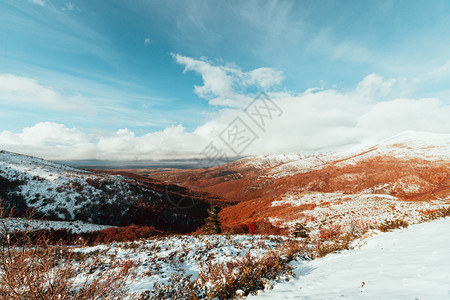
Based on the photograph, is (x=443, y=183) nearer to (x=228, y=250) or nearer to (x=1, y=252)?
(x=228, y=250)

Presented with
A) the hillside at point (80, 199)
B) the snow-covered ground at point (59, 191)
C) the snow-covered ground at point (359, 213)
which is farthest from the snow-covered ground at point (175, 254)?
the snow-covered ground at point (59, 191)

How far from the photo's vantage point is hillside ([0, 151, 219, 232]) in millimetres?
27078

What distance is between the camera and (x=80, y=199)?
29891 mm

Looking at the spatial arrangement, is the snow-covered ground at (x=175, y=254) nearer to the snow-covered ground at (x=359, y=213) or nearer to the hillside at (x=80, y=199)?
the snow-covered ground at (x=359, y=213)

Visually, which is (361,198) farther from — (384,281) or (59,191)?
(59,191)

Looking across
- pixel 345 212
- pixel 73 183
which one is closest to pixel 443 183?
pixel 345 212

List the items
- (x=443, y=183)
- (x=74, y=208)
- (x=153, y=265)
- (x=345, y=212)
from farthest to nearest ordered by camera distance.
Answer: (x=443, y=183), (x=74, y=208), (x=345, y=212), (x=153, y=265)

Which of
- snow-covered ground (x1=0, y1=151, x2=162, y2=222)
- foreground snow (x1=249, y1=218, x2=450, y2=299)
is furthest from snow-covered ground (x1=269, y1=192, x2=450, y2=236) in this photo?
snow-covered ground (x1=0, y1=151, x2=162, y2=222)

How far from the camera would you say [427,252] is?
5105 millimetres

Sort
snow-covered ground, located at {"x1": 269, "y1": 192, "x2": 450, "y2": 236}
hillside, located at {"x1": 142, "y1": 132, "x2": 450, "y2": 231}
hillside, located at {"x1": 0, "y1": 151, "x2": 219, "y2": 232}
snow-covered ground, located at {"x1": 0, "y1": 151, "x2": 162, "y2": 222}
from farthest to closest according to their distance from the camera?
snow-covered ground, located at {"x1": 0, "y1": 151, "x2": 162, "y2": 222}, hillside, located at {"x1": 0, "y1": 151, "x2": 219, "y2": 232}, hillside, located at {"x1": 142, "y1": 132, "x2": 450, "y2": 231}, snow-covered ground, located at {"x1": 269, "y1": 192, "x2": 450, "y2": 236}

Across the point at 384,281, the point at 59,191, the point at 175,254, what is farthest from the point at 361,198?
the point at 59,191

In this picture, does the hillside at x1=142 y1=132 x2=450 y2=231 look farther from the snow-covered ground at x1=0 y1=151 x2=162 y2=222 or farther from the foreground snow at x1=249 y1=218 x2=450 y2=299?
the snow-covered ground at x1=0 y1=151 x2=162 y2=222

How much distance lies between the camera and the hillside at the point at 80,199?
2708cm

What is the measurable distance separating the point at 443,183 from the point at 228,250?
52.7 m
